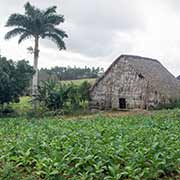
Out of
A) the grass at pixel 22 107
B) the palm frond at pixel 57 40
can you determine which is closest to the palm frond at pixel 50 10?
the palm frond at pixel 57 40

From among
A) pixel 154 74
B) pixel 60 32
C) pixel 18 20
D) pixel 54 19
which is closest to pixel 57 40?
pixel 60 32

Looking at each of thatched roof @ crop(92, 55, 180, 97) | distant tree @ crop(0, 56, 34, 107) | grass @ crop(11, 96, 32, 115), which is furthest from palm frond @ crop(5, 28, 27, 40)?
thatched roof @ crop(92, 55, 180, 97)

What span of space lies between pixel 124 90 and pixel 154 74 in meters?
3.43

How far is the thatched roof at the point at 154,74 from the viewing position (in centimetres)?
3209

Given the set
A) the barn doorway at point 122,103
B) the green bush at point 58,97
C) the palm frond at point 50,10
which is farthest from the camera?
the palm frond at point 50,10

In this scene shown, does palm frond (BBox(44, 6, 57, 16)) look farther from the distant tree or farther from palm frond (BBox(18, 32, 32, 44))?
the distant tree

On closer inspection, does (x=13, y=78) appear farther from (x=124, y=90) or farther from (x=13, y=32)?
(x=124, y=90)

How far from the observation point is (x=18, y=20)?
32.8 metres

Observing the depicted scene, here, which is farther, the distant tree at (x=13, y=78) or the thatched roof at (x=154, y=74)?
the thatched roof at (x=154, y=74)

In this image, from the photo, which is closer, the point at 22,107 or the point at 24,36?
the point at 22,107

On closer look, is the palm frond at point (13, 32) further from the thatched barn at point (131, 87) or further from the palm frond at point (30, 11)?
the thatched barn at point (131, 87)

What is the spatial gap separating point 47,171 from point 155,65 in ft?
103

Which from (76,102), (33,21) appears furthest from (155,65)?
(33,21)

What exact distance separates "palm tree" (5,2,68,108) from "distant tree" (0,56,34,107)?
14.2 feet
